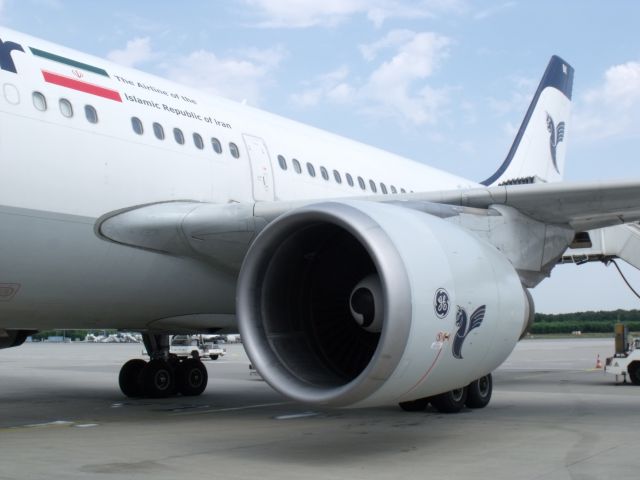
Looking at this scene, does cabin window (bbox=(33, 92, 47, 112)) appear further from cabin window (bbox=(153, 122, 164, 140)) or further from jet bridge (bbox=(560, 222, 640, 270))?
jet bridge (bbox=(560, 222, 640, 270))

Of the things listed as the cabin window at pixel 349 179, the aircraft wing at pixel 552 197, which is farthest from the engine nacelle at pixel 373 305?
the cabin window at pixel 349 179

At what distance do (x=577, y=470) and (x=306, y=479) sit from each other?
6.22 ft

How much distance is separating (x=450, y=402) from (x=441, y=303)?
3.78 meters

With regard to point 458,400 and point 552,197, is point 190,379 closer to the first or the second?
point 458,400

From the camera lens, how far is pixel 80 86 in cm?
808

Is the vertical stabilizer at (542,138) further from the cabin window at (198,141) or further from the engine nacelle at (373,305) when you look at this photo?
A: the engine nacelle at (373,305)

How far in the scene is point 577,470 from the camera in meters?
5.84

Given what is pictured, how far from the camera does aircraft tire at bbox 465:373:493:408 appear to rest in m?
9.87

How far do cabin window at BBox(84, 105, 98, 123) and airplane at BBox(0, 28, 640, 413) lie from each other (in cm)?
2

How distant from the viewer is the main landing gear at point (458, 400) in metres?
9.41

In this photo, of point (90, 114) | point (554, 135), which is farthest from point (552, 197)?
point (554, 135)

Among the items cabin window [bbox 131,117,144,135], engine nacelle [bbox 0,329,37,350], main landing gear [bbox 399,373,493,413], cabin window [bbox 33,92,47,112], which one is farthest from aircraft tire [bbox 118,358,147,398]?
cabin window [bbox 33,92,47,112]

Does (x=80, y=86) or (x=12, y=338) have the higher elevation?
(x=80, y=86)

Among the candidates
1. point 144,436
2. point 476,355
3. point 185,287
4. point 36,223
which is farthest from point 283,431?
point 36,223
